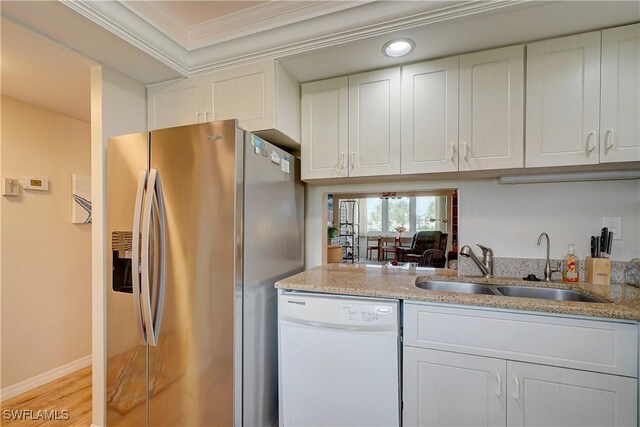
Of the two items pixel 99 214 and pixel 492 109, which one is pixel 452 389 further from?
pixel 99 214

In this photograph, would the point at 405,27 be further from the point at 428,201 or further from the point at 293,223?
the point at 293,223

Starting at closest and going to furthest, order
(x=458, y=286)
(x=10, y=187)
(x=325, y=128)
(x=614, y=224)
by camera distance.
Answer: (x=614, y=224) < (x=458, y=286) < (x=325, y=128) < (x=10, y=187)

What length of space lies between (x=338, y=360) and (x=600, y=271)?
57.7 inches

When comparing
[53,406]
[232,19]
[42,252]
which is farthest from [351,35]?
[53,406]

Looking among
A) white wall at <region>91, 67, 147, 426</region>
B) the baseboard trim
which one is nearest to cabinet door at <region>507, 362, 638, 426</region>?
white wall at <region>91, 67, 147, 426</region>

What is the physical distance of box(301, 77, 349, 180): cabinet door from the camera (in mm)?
1903

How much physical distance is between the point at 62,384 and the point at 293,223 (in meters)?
2.30

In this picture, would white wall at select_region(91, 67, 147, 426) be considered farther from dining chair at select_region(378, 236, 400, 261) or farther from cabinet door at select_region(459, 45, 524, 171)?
cabinet door at select_region(459, 45, 524, 171)

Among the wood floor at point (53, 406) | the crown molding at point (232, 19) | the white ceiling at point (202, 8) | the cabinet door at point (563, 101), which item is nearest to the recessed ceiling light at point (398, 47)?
the crown molding at point (232, 19)

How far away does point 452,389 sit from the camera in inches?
51.6

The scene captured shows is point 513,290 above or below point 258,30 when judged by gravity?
below

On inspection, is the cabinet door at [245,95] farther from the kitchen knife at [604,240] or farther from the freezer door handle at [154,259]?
the kitchen knife at [604,240]

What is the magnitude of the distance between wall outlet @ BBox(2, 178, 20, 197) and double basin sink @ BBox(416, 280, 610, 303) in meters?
2.94

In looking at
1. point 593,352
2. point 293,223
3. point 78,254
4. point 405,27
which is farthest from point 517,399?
point 78,254
